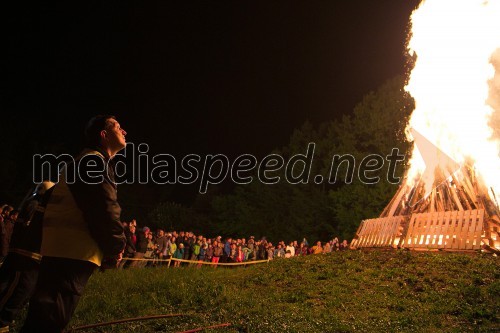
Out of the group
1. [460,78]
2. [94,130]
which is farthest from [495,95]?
[94,130]

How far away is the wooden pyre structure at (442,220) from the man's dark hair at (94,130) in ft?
32.4

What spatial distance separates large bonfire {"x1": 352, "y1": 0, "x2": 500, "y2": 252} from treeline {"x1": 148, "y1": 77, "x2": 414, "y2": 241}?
1391 cm

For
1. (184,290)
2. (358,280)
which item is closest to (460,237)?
(358,280)

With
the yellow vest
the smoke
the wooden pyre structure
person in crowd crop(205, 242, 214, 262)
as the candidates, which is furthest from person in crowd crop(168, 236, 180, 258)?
the yellow vest

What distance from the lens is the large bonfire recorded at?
13289 millimetres

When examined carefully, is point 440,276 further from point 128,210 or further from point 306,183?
point 128,210

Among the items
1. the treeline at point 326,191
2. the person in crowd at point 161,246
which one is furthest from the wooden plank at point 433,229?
the treeline at point 326,191

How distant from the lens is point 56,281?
11.9 ft

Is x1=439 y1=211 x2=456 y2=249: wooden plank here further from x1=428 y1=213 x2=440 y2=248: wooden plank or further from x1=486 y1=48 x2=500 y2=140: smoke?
x1=486 y1=48 x2=500 y2=140: smoke

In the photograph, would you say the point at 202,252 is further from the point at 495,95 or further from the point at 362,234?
the point at 495,95

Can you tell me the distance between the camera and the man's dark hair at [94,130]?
168 inches

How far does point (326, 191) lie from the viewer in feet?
114

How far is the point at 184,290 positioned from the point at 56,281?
573 centimetres

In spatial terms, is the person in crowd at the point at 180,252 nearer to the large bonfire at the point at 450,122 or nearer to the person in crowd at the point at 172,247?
the person in crowd at the point at 172,247
